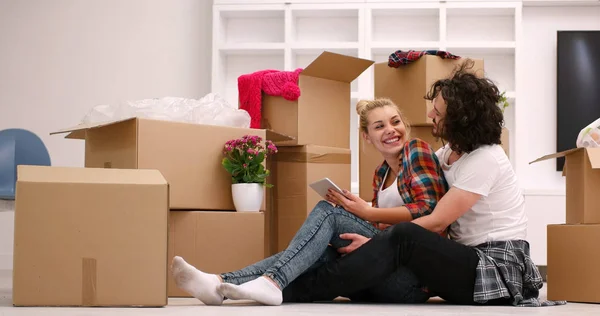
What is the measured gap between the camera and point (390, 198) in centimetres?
234

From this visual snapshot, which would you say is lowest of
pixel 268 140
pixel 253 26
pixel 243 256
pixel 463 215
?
pixel 243 256

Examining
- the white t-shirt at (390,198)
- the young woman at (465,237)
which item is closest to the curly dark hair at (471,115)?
the young woman at (465,237)

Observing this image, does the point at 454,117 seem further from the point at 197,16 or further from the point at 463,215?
the point at 197,16

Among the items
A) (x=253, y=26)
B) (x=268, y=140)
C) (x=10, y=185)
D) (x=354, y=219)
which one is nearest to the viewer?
(x=354, y=219)

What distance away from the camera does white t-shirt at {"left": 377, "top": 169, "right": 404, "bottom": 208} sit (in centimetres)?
231

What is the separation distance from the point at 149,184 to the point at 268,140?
81 centimetres

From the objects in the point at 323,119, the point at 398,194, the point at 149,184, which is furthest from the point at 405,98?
the point at 149,184

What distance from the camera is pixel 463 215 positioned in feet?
7.28

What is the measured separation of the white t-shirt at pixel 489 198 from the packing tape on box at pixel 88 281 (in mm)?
944

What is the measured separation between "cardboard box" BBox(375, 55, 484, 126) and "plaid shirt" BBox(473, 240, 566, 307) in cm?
90

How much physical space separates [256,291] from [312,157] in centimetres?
98

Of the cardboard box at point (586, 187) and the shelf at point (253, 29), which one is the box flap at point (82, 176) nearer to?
the cardboard box at point (586, 187)

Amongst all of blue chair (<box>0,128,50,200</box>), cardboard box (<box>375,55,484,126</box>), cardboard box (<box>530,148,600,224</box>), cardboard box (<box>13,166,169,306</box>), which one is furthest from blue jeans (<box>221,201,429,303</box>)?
blue chair (<box>0,128,50,200</box>)

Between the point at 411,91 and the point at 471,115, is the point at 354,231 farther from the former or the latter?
the point at 411,91
